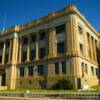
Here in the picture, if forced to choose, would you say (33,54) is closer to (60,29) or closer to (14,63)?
(14,63)

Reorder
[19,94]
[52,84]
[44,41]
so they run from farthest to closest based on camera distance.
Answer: [44,41] < [52,84] < [19,94]

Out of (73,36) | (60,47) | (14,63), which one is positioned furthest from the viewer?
(14,63)

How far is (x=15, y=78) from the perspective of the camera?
4538cm

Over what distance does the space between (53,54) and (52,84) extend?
656 centimetres

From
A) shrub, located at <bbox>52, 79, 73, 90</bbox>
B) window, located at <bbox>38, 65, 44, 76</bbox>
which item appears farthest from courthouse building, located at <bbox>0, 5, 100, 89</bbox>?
shrub, located at <bbox>52, 79, 73, 90</bbox>

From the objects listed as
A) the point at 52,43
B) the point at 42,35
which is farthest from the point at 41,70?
the point at 42,35

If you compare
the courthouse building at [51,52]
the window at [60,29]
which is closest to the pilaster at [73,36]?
the courthouse building at [51,52]

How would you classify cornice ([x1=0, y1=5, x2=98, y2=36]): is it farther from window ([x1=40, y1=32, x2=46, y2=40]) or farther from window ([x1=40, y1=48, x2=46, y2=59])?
window ([x1=40, y1=48, x2=46, y2=59])

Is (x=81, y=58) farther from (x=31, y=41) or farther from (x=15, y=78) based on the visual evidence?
(x=15, y=78)

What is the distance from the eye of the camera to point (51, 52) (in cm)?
3831

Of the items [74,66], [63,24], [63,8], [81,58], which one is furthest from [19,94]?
[63,8]

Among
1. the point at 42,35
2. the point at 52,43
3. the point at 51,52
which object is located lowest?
the point at 51,52

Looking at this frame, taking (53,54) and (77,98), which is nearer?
(77,98)

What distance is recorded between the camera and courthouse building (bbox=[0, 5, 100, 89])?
3509 cm
